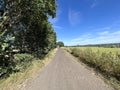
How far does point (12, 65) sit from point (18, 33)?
388 inches

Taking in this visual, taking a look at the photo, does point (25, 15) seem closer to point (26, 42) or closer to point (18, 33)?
point (18, 33)

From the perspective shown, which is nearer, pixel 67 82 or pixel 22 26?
pixel 67 82

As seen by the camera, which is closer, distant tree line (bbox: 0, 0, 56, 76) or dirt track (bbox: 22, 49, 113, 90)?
dirt track (bbox: 22, 49, 113, 90)

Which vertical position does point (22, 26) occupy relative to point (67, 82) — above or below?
above

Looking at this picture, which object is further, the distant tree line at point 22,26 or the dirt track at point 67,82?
the distant tree line at point 22,26

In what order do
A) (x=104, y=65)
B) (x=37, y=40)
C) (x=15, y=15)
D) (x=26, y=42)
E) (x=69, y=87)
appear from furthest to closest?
(x=37, y=40) → (x=26, y=42) → (x=15, y=15) → (x=104, y=65) → (x=69, y=87)

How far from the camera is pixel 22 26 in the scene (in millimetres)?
17875

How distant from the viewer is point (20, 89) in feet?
20.0

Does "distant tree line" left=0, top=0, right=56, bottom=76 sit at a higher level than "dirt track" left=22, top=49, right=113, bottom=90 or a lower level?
higher

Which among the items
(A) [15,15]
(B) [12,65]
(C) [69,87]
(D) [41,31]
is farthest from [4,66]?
(D) [41,31]

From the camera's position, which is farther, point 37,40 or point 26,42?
point 37,40

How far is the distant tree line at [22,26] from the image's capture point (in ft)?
25.1

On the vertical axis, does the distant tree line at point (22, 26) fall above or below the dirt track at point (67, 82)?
above

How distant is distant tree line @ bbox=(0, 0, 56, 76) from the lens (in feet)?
25.1
